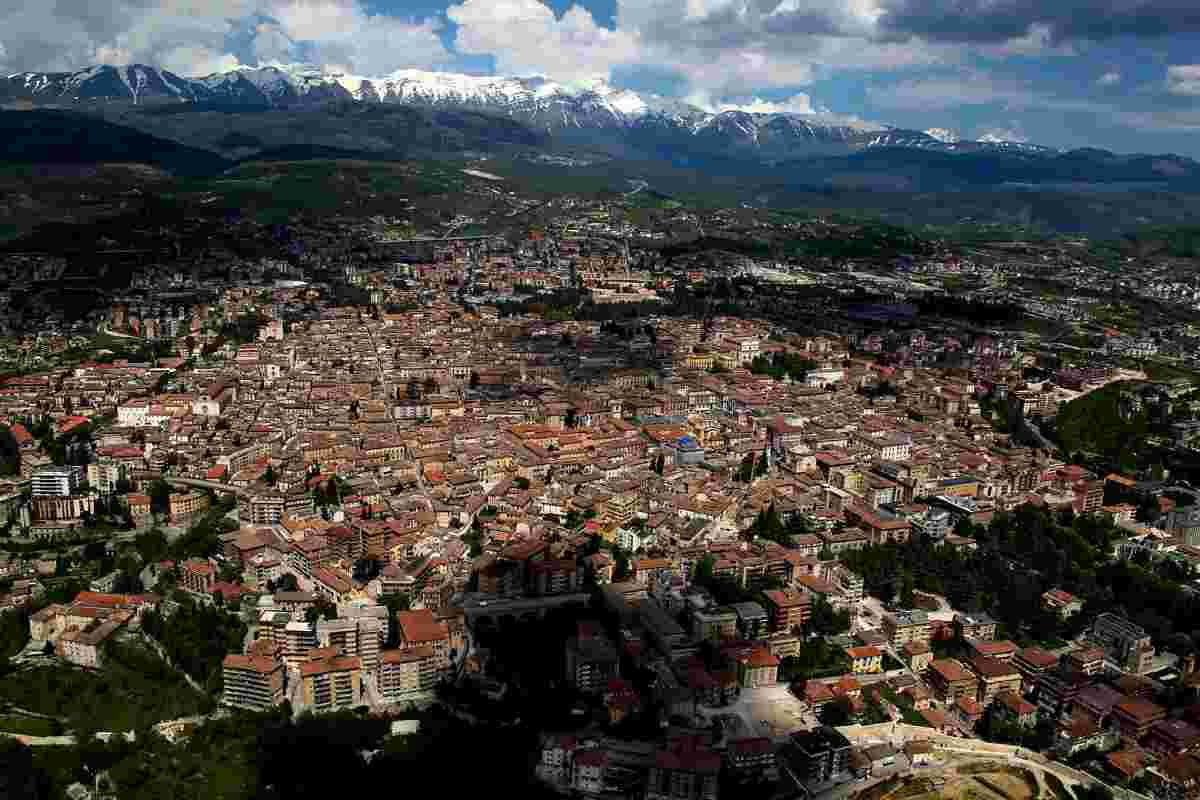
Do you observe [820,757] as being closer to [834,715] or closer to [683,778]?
[834,715]

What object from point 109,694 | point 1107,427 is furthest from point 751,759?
point 1107,427

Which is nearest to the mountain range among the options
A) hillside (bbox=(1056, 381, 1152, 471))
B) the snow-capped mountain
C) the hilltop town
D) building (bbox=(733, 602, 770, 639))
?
the snow-capped mountain

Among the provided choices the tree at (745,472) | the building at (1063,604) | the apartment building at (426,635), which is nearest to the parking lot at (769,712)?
the apartment building at (426,635)

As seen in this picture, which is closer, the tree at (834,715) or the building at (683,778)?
→ the building at (683,778)

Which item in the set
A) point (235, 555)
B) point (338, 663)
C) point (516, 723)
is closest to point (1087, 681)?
point (516, 723)

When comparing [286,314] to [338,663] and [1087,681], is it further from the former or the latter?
[1087,681]

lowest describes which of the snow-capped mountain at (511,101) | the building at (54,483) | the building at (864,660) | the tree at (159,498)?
the building at (864,660)

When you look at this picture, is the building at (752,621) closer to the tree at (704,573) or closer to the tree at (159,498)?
the tree at (704,573)
